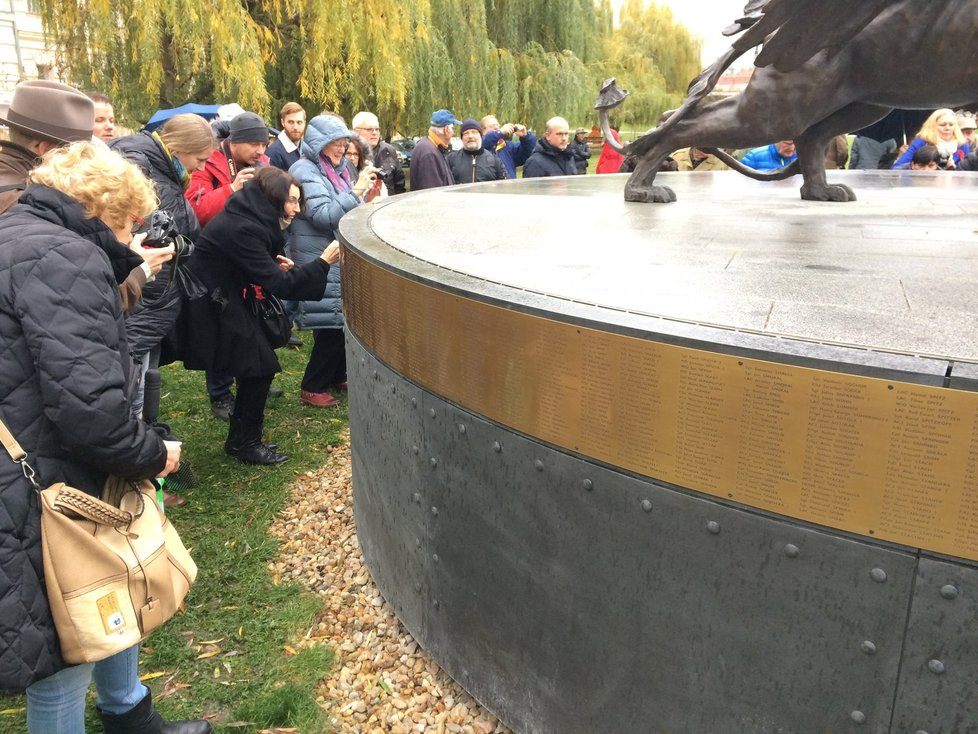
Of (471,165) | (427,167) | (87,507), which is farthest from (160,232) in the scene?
(471,165)

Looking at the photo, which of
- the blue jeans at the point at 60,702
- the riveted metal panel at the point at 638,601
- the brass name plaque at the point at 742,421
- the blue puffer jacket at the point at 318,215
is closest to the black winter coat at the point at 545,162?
the blue puffer jacket at the point at 318,215

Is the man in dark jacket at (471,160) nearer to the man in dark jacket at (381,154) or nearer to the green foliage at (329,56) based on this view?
the man in dark jacket at (381,154)

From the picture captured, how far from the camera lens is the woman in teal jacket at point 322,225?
5.24 metres

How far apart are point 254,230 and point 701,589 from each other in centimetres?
306

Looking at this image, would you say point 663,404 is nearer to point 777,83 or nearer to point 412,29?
point 777,83

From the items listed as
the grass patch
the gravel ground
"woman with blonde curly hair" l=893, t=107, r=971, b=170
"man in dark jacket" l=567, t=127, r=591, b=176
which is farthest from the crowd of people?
"man in dark jacket" l=567, t=127, r=591, b=176

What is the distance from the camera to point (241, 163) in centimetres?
525

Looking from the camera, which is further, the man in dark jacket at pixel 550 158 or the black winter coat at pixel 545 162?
the black winter coat at pixel 545 162

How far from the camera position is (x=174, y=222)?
408 cm

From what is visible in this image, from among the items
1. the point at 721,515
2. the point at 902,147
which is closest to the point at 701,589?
the point at 721,515

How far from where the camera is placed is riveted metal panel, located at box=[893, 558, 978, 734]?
1.65 meters

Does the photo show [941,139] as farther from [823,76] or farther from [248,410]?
[248,410]

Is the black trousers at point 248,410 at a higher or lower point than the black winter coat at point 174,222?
lower

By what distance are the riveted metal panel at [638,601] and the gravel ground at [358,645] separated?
0.16 metres
